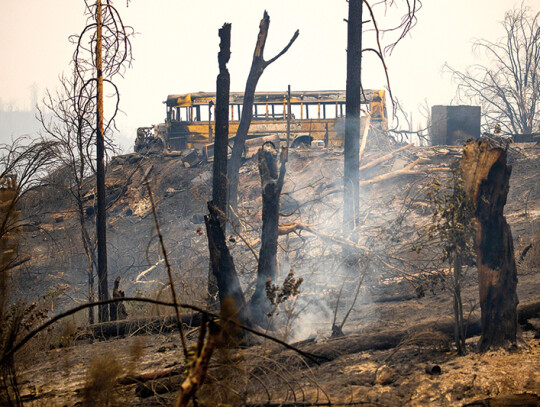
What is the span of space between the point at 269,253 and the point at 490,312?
317 centimetres

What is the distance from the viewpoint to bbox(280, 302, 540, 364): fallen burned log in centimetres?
547

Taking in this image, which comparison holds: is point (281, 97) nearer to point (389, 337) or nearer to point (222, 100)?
point (222, 100)

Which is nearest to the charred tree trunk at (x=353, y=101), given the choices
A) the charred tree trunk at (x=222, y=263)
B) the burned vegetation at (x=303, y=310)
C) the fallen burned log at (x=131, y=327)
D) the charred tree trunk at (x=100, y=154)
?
the burned vegetation at (x=303, y=310)

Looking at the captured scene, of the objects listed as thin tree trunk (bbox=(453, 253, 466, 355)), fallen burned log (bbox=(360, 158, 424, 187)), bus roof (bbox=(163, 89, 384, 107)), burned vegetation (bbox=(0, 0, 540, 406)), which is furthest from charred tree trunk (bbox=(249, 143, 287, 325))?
bus roof (bbox=(163, 89, 384, 107))

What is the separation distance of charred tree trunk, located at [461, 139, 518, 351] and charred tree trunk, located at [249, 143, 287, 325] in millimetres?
2654

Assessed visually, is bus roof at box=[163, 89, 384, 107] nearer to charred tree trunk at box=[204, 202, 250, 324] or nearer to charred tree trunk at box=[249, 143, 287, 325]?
charred tree trunk at box=[249, 143, 287, 325]

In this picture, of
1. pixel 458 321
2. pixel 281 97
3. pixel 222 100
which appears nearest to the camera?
→ pixel 458 321

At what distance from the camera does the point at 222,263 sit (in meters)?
6.16

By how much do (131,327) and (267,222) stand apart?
298 centimetres

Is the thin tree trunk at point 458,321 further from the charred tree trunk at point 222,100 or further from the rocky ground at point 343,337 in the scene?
the charred tree trunk at point 222,100

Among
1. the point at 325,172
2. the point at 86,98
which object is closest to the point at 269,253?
the point at 86,98

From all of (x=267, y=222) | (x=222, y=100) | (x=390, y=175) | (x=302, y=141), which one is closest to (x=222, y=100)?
(x=222, y=100)

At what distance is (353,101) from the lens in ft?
33.2

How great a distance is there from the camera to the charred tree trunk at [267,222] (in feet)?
21.9
